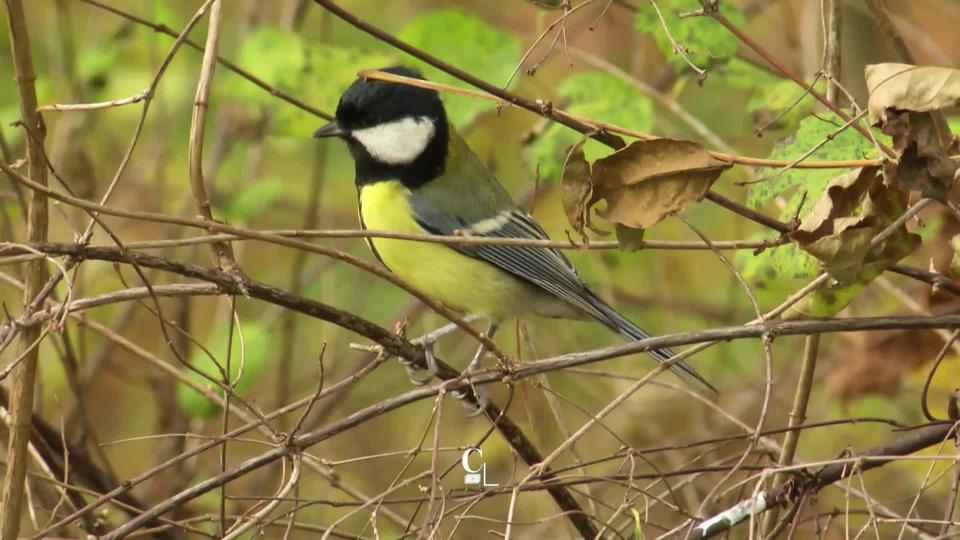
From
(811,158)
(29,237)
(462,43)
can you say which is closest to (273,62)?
(462,43)

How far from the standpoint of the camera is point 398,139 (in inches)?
125

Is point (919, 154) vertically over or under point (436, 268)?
over

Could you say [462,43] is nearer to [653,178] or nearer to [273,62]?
[273,62]

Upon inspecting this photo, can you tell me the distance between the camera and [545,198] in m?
4.32

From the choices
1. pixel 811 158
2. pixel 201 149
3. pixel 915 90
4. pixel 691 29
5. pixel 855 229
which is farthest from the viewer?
pixel 691 29

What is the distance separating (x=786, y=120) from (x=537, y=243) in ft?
3.57

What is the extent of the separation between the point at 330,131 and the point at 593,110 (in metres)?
0.72

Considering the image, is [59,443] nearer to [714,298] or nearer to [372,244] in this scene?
[372,244]

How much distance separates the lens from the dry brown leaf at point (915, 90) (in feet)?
4.95

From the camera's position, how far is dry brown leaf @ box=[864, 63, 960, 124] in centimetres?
151

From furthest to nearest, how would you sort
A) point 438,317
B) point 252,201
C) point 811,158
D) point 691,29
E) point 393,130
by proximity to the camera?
point 438,317 < point 252,201 < point 393,130 < point 691,29 < point 811,158

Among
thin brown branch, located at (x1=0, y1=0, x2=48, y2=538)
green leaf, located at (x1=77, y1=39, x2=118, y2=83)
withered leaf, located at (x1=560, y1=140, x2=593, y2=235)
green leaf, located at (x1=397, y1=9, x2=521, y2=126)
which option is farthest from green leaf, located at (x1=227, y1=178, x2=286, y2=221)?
withered leaf, located at (x1=560, y1=140, x2=593, y2=235)

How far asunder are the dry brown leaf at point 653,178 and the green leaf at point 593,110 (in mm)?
906

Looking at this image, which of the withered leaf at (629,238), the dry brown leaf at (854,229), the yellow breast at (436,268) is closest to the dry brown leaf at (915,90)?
the dry brown leaf at (854,229)
